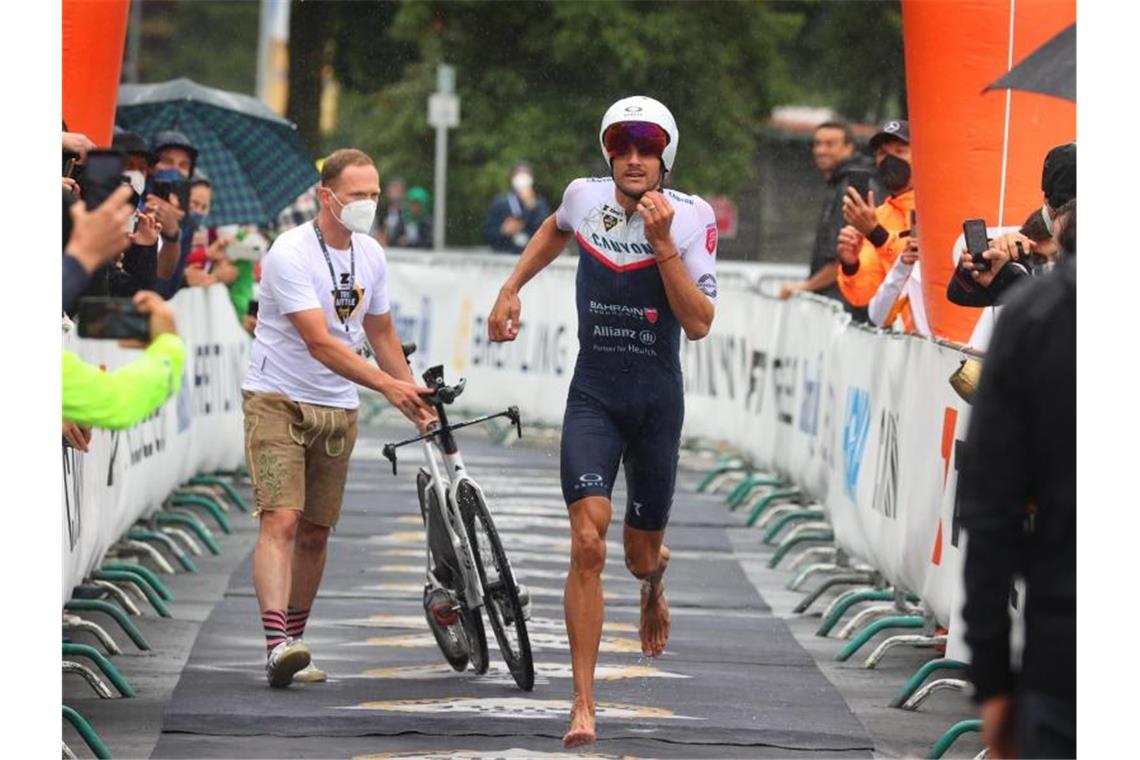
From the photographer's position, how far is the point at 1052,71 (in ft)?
19.2

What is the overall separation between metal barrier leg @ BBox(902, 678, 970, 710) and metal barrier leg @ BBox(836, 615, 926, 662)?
37.0 inches

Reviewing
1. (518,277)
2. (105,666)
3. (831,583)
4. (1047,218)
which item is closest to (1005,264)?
(1047,218)

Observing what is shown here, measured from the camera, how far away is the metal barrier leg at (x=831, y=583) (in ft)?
40.0

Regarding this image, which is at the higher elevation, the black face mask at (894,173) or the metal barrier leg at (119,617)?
the black face mask at (894,173)

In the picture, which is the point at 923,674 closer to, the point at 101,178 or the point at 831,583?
the point at 831,583

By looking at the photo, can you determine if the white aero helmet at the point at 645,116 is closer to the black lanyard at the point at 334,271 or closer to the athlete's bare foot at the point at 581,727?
the black lanyard at the point at 334,271

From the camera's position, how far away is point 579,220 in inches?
349

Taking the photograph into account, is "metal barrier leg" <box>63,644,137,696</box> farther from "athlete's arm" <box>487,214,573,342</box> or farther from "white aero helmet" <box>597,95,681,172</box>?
"white aero helmet" <box>597,95,681,172</box>

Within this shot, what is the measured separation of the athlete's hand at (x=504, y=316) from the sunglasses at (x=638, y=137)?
734 millimetres

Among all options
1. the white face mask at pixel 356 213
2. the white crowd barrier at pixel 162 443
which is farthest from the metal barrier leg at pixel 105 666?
the white face mask at pixel 356 213

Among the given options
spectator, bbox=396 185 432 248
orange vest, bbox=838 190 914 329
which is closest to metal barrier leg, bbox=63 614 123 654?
orange vest, bbox=838 190 914 329

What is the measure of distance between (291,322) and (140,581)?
8.53 feet

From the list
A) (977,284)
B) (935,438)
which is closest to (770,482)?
(935,438)
